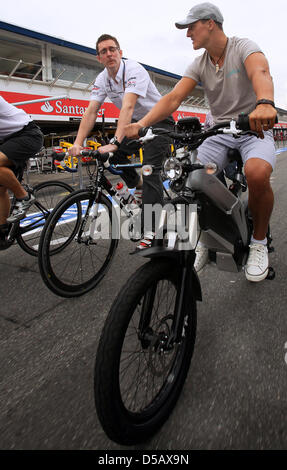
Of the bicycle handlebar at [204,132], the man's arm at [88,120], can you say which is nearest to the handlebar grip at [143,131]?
the bicycle handlebar at [204,132]

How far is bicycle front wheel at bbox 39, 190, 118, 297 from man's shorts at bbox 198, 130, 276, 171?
0.99 m

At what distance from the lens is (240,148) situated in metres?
2.40

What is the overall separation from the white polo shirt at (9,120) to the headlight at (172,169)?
2.37 m

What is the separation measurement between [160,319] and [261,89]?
→ 150 centimetres

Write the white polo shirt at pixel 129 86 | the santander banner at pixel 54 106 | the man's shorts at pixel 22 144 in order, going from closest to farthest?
the white polo shirt at pixel 129 86 < the man's shorts at pixel 22 144 < the santander banner at pixel 54 106

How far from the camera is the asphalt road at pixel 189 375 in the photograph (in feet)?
4.40

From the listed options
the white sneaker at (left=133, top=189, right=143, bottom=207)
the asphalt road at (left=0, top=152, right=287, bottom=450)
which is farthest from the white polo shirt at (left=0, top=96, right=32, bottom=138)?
the asphalt road at (left=0, top=152, right=287, bottom=450)

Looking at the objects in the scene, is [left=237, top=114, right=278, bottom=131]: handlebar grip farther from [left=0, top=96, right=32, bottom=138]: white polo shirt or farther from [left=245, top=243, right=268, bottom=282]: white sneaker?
[left=0, top=96, right=32, bottom=138]: white polo shirt

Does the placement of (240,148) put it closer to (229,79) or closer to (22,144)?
(229,79)

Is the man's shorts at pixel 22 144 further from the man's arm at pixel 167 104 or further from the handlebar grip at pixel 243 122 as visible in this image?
the handlebar grip at pixel 243 122

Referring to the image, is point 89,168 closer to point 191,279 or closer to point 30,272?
point 30,272

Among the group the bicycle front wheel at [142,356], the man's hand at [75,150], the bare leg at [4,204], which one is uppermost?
the man's hand at [75,150]

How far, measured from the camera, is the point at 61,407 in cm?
150
